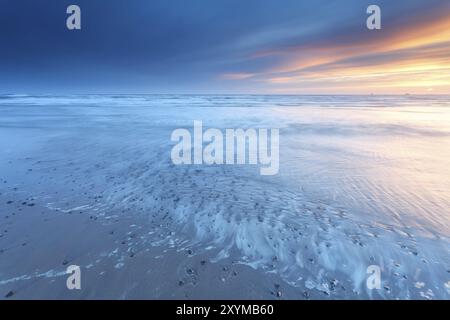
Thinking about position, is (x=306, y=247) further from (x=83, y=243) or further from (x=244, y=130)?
(x=244, y=130)

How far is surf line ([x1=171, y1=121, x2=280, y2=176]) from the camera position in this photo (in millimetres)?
10156

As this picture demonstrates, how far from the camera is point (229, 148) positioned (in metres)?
12.3

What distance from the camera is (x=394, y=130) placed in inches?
691

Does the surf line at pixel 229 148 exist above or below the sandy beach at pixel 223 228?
above

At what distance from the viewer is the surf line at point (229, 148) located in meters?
10.2
